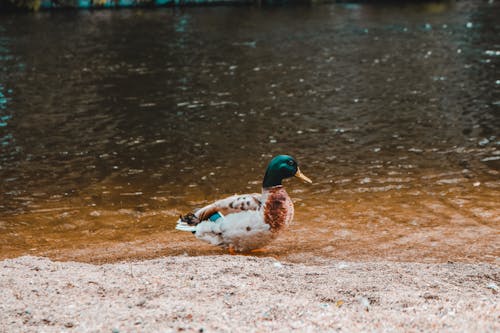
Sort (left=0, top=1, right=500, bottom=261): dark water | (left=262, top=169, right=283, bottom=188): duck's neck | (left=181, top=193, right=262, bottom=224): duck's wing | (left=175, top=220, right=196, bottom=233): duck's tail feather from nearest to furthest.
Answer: (left=181, top=193, right=262, bottom=224): duck's wing < (left=262, top=169, right=283, bottom=188): duck's neck < (left=175, top=220, right=196, bottom=233): duck's tail feather < (left=0, top=1, right=500, bottom=261): dark water

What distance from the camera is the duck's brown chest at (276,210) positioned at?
1061 centimetres

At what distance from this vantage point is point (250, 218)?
10641 mm

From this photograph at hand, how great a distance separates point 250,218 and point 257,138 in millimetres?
10485

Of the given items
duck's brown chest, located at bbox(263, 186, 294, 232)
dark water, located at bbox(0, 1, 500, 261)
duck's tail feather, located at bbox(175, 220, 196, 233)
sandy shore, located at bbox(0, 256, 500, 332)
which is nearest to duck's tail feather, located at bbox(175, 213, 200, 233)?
duck's tail feather, located at bbox(175, 220, 196, 233)

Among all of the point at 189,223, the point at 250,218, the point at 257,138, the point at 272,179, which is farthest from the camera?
the point at 257,138

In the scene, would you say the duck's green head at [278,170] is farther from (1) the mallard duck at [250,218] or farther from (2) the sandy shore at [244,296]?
(2) the sandy shore at [244,296]

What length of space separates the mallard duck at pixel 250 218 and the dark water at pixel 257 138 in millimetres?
848

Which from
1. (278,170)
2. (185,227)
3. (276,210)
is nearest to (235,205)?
(276,210)

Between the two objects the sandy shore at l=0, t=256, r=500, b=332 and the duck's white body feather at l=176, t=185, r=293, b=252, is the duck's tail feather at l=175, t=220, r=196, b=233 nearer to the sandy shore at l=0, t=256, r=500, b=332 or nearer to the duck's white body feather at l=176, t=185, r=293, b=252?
the duck's white body feather at l=176, t=185, r=293, b=252

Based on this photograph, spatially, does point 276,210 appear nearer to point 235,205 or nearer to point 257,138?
point 235,205

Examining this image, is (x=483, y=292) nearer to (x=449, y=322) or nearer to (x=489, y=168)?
(x=449, y=322)

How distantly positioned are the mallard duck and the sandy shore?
2.24ft

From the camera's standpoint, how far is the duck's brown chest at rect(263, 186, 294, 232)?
10.6 m

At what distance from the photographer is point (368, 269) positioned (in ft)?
31.8
